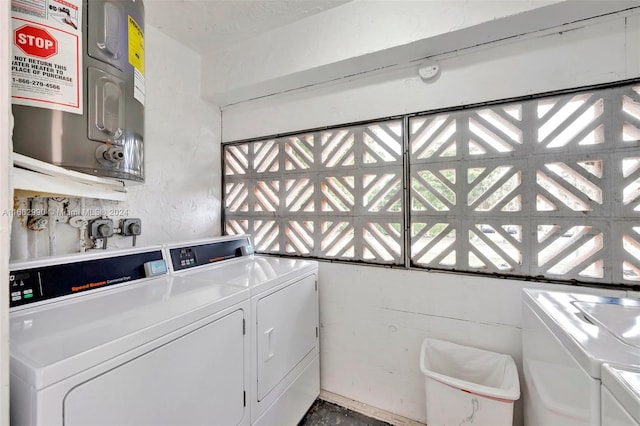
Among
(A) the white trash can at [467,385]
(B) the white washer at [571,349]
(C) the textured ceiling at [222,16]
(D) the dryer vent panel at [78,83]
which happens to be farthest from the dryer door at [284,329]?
(C) the textured ceiling at [222,16]

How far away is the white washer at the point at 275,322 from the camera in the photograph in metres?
1.34

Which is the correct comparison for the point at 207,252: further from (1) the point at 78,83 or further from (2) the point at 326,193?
(1) the point at 78,83

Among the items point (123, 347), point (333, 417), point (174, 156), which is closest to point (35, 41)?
point (123, 347)

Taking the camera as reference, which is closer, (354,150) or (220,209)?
(354,150)

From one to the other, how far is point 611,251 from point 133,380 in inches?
85.3

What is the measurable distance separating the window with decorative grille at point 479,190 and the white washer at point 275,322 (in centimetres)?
39

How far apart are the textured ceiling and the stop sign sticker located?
110 centimetres

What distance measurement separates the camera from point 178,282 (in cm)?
138

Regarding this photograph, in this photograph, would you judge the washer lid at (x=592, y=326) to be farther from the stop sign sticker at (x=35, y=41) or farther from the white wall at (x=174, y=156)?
the white wall at (x=174, y=156)

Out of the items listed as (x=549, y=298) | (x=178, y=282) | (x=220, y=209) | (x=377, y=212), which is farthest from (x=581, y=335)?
(x=220, y=209)

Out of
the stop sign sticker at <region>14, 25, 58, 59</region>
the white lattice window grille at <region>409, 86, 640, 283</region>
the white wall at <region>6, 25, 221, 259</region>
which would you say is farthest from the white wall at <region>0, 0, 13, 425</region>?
the white lattice window grille at <region>409, 86, 640, 283</region>

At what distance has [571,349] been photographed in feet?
2.64

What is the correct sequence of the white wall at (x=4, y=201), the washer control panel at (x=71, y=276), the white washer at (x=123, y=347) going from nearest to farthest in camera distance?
1. the white wall at (x=4, y=201)
2. the white washer at (x=123, y=347)
3. the washer control panel at (x=71, y=276)

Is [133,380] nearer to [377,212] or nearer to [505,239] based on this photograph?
[377,212]
